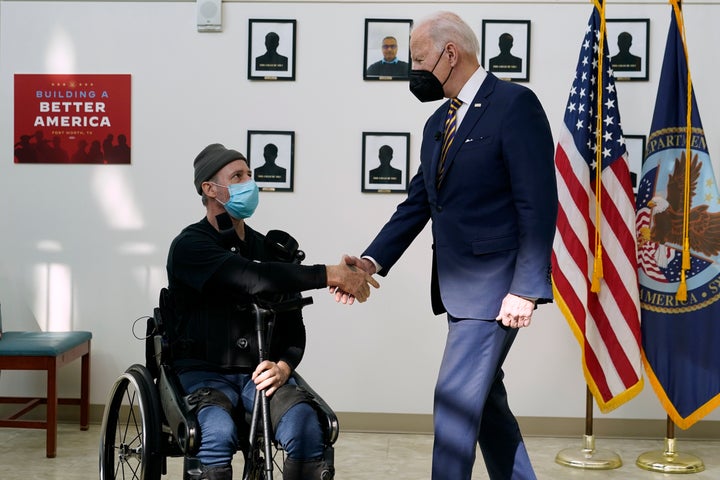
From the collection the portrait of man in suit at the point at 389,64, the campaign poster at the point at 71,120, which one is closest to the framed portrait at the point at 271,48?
the portrait of man in suit at the point at 389,64

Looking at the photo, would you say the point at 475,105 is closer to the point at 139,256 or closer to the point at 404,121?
the point at 404,121

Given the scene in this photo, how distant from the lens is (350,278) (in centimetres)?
268

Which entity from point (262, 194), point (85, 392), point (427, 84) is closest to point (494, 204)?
point (427, 84)

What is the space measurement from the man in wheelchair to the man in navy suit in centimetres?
35

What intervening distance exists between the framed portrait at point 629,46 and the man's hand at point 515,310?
2.29m

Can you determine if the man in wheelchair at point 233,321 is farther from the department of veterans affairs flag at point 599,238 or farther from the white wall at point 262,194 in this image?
the white wall at point 262,194

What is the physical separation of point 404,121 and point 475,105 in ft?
6.18

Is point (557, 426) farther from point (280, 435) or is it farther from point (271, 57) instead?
point (280, 435)

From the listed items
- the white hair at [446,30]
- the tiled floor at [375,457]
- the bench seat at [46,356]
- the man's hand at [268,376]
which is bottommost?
the tiled floor at [375,457]

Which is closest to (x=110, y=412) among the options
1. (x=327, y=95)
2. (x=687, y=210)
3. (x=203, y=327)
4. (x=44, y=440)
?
(x=203, y=327)

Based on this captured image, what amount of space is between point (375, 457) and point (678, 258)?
5.18 ft

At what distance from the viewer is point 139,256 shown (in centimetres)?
450

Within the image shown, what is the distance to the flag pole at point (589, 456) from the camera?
3.89 metres

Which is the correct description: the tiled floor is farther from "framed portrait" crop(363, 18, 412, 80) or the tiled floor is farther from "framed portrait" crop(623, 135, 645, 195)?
"framed portrait" crop(363, 18, 412, 80)
